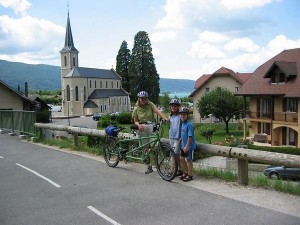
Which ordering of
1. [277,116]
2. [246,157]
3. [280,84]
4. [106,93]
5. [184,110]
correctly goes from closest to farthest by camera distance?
[246,157], [184,110], [277,116], [280,84], [106,93]

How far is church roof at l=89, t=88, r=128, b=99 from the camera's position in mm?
102312

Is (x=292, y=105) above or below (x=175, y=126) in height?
above

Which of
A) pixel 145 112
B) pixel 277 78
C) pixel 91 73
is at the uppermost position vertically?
pixel 91 73

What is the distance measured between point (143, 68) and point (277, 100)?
154 feet

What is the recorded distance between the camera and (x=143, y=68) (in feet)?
265

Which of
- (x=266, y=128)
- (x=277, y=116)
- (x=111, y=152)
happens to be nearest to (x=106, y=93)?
(x=266, y=128)

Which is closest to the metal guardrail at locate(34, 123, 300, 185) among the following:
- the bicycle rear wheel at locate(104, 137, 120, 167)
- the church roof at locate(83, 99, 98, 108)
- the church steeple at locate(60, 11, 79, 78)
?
the bicycle rear wheel at locate(104, 137, 120, 167)

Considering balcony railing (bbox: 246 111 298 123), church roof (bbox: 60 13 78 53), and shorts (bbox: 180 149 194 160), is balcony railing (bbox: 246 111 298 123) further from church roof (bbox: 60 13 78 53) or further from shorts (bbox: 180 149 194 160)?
church roof (bbox: 60 13 78 53)

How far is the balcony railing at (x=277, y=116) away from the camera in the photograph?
34.0 meters

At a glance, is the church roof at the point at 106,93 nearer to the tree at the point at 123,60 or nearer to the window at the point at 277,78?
the tree at the point at 123,60

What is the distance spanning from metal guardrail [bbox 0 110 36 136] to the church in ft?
240

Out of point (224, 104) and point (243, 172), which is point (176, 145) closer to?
point (243, 172)

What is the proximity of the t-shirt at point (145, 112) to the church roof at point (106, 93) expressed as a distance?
93.0 meters

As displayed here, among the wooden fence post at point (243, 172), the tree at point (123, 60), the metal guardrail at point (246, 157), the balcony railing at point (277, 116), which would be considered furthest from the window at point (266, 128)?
the tree at point (123, 60)
